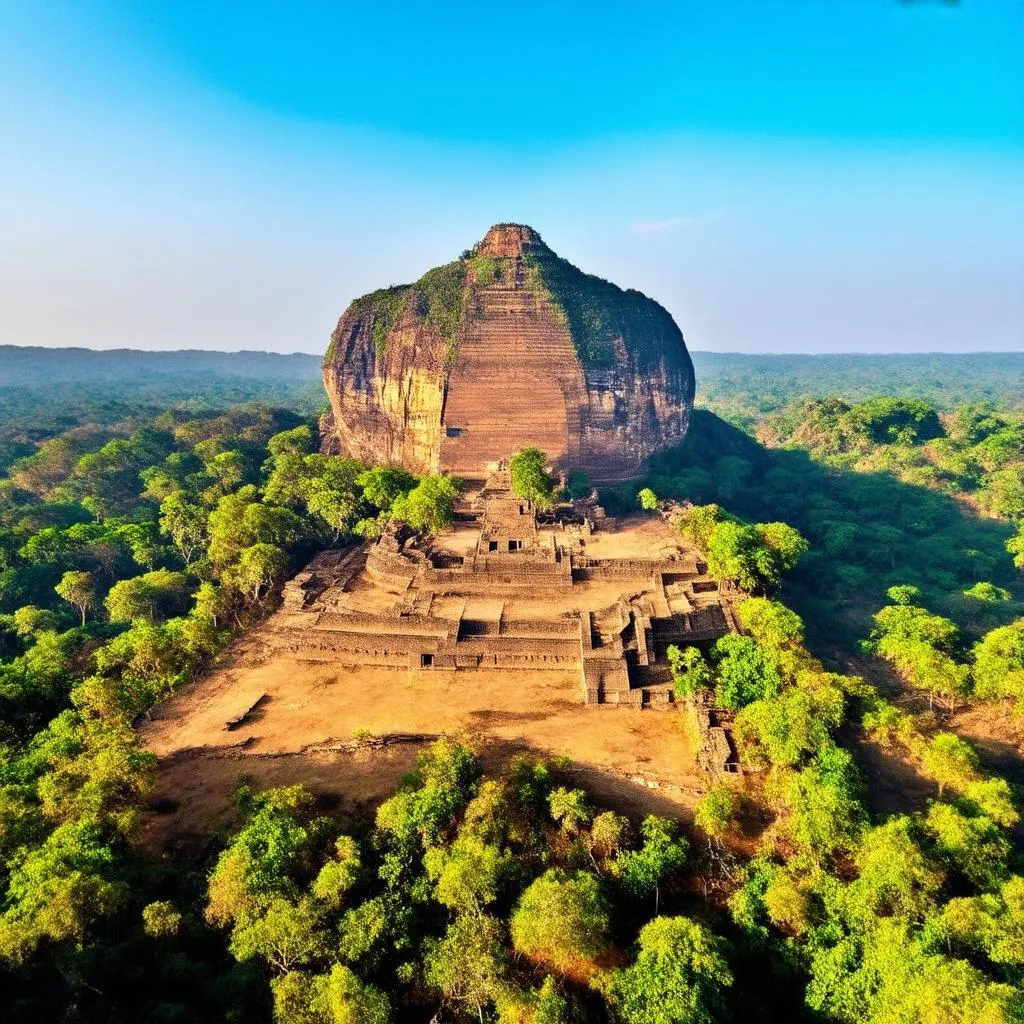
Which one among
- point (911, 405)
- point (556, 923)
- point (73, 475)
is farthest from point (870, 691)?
point (73, 475)

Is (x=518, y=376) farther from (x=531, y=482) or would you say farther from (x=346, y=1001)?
(x=346, y=1001)

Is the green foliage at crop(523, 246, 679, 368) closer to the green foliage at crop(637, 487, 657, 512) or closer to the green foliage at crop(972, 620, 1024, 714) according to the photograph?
the green foliage at crop(637, 487, 657, 512)

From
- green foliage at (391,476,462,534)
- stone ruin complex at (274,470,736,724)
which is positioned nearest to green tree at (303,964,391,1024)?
stone ruin complex at (274,470,736,724)

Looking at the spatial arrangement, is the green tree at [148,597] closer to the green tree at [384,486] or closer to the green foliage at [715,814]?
the green tree at [384,486]

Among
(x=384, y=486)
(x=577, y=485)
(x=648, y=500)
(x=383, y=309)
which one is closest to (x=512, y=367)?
(x=577, y=485)

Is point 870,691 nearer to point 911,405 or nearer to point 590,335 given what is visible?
point 590,335

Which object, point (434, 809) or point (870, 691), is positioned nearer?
point (434, 809)

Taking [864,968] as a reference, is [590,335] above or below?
above
